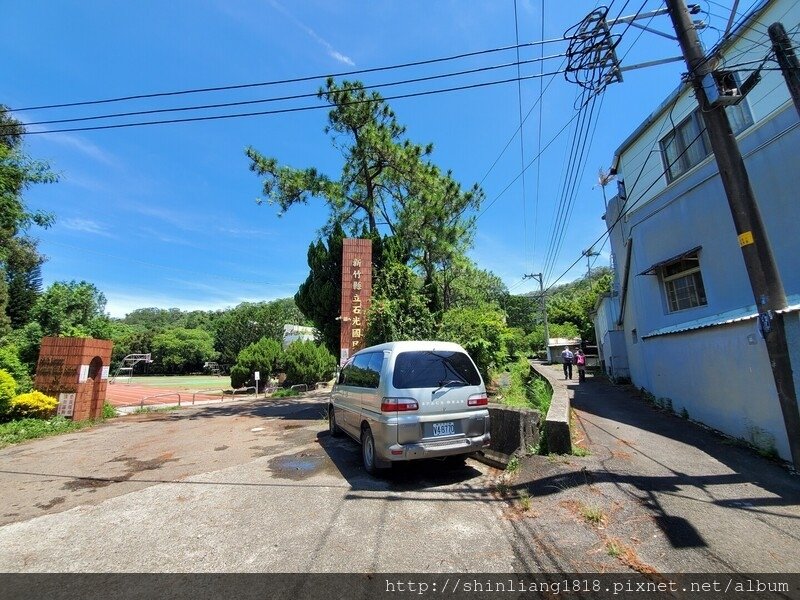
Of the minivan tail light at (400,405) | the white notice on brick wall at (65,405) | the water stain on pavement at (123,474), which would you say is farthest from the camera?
the white notice on brick wall at (65,405)

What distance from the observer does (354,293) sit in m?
12.9

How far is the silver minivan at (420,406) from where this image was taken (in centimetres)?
502

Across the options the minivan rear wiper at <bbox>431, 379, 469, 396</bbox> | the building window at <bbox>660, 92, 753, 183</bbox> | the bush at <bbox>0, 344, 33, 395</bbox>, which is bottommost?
the minivan rear wiper at <bbox>431, 379, 469, 396</bbox>

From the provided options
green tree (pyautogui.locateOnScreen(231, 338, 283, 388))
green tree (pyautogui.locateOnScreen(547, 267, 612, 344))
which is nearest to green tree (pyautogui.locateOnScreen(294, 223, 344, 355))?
green tree (pyautogui.locateOnScreen(231, 338, 283, 388))

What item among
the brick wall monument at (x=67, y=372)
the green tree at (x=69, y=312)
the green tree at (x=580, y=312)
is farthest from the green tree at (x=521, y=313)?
the brick wall monument at (x=67, y=372)

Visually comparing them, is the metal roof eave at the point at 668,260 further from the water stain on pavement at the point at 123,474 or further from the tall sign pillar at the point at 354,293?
the water stain on pavement at the point at 123,474

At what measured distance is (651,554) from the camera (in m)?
3.23

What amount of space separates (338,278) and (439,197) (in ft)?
20.0

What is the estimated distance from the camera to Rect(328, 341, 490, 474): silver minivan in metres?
5.02

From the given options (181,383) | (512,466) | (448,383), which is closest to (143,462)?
(448,383)

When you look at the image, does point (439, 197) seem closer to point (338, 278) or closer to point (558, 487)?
point (338, 278)

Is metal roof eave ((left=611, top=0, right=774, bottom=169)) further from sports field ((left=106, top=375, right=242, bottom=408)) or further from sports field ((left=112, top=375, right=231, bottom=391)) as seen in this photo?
sports field ((left=112, top=375, right=231, bottom=391))

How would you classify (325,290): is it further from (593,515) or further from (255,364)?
(255,364)

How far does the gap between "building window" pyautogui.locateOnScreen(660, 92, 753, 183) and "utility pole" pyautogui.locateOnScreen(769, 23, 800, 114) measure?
3.42 metres
